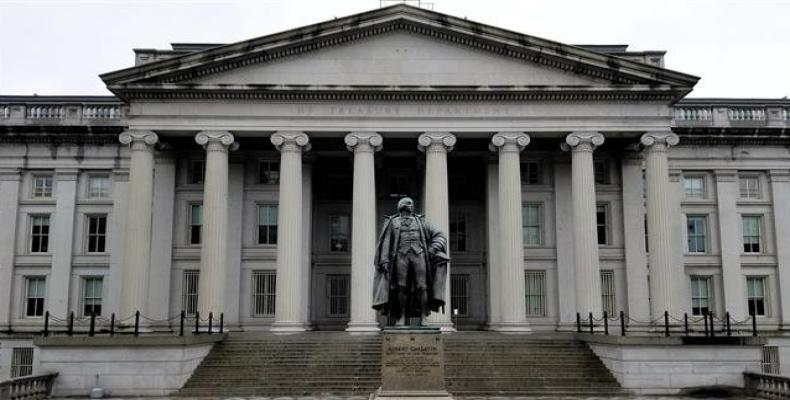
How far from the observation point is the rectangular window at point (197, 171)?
3694cm

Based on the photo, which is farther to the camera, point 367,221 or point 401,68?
point 401,68

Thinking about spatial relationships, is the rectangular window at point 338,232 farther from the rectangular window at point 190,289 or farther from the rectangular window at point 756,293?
the rectangular window at point 756,293

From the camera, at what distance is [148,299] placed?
33.3 metres

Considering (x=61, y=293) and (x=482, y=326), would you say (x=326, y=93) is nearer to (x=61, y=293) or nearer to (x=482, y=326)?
(x=482, y=326)

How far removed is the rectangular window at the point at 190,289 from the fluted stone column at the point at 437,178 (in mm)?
11538

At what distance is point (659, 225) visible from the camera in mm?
32406

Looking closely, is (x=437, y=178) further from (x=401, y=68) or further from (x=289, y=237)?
(x=289, y=237)

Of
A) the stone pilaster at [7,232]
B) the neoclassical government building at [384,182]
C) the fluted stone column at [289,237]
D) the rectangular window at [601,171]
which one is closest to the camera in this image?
the fluted stone column at [289,237]

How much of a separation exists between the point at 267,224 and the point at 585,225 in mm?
14653

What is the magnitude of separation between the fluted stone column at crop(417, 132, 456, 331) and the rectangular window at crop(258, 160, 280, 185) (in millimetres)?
7874

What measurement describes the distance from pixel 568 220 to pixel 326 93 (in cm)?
1289

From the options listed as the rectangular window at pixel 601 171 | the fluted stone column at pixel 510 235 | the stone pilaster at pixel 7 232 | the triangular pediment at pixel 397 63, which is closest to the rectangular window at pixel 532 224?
the rectangular window at pixel 601 171

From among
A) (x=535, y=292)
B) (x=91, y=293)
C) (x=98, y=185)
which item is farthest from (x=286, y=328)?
(x=98, y=185)

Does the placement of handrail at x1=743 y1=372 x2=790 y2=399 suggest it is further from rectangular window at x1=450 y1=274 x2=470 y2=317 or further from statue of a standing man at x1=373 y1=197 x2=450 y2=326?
rectangular window at x1=450 y1=274 x2=470 y2=317
